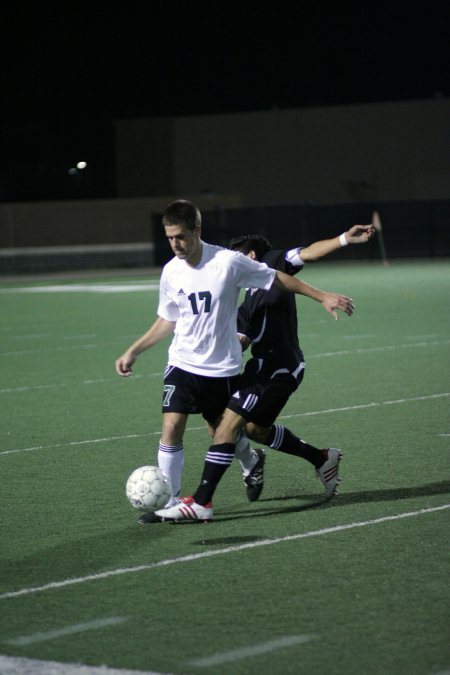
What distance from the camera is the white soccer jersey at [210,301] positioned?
7211 mm

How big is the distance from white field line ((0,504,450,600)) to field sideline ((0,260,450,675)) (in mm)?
16

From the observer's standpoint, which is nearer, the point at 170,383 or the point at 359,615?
the point at 359,615

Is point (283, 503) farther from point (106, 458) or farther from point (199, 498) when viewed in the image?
point (106, 458)

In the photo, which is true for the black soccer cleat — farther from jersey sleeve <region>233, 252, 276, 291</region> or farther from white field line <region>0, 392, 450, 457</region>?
white field line <region>0, 392, 450, 457</region>

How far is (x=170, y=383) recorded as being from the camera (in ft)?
24.2

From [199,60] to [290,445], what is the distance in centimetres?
5259

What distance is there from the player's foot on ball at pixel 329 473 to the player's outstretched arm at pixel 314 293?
1.06m

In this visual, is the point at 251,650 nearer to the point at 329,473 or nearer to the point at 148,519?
the point at 148,519

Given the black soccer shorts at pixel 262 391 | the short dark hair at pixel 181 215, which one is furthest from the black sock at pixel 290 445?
the short dark hair at pixel 181 215

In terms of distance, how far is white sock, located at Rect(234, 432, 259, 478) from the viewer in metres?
7.86

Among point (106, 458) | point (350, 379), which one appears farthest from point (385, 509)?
point (350, 379)

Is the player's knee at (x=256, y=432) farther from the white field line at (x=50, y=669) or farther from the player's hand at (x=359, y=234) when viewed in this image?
the white field line at (x=50, y=669)

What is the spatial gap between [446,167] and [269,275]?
4751 cm

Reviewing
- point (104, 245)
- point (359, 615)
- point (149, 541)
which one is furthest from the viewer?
point (104, 245)
